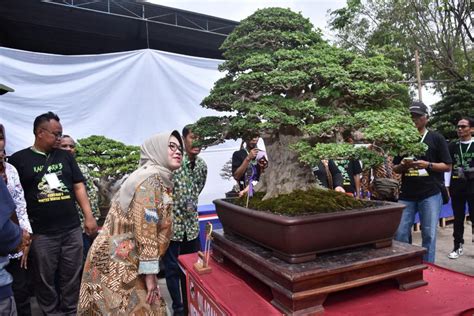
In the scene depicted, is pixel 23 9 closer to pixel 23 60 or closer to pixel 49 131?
pixel 23 60

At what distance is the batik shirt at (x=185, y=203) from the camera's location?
253 centimetres

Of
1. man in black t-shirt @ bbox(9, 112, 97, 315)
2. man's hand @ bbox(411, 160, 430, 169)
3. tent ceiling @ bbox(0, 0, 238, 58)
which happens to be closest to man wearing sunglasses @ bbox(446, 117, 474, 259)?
man's hand @ bbox(411, 160, 430, 169)

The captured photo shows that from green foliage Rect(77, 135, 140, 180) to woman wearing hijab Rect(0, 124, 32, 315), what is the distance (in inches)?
44.1

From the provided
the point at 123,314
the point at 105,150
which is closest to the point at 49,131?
the point at 105,150

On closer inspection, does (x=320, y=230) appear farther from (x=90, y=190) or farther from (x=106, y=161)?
(x=106, y=161)

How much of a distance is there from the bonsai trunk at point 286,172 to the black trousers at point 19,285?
1.82m

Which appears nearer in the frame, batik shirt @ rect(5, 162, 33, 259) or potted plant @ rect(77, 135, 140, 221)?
batik shirt @ rect(5, 162, 33, 259)

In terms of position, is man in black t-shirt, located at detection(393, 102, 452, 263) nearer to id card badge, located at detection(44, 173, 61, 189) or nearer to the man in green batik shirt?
the man in green batik shirt

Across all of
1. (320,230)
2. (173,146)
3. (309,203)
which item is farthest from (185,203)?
(320,230)

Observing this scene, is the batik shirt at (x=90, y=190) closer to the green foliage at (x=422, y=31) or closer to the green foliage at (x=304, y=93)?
the green foliage at (x=304, y=93)

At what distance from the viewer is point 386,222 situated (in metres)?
1.24

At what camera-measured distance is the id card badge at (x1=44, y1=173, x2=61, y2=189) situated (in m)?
2.34

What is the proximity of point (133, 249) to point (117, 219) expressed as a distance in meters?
0.15

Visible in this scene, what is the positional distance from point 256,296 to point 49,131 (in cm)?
187
